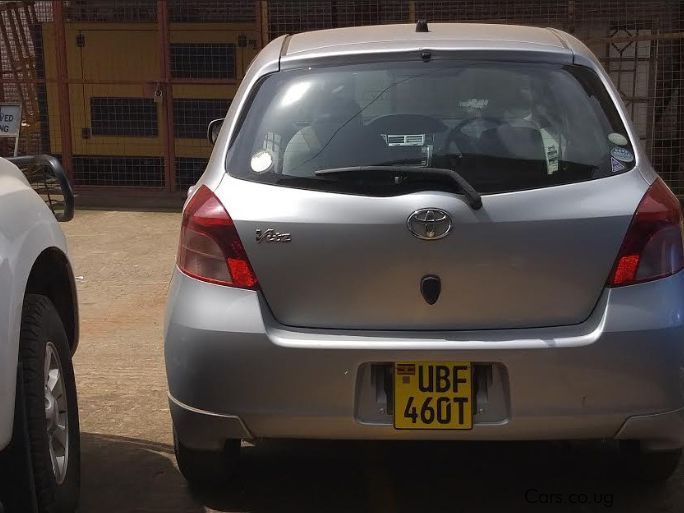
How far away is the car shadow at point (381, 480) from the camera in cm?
379

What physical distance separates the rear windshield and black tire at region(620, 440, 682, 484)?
1.07 m

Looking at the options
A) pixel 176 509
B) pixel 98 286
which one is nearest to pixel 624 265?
pixel 176 509

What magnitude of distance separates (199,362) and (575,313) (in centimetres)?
120

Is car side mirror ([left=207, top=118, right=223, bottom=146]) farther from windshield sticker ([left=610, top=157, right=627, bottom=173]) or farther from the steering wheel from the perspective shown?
windshield sticker ([left=610, top=157, right=627, bottom=173])

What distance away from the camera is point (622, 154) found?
11.5ft

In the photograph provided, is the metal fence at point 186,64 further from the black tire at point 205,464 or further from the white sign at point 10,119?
the black tire at point 205,464

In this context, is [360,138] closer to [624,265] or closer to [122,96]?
[624,265]

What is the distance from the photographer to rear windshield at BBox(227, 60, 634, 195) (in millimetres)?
3396

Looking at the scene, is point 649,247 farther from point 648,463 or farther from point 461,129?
point 648,463

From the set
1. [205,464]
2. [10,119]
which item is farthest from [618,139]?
[10,119]

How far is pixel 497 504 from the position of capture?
378 cm

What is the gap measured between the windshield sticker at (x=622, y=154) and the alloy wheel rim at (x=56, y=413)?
1.99 meters

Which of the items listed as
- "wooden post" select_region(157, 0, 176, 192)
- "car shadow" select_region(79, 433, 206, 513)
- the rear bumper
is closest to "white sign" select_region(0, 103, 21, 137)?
"wooden post" select_region(157, 0, 176, 192)

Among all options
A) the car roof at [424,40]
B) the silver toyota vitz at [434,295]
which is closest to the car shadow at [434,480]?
the silver toyota vitz at [434,295]
